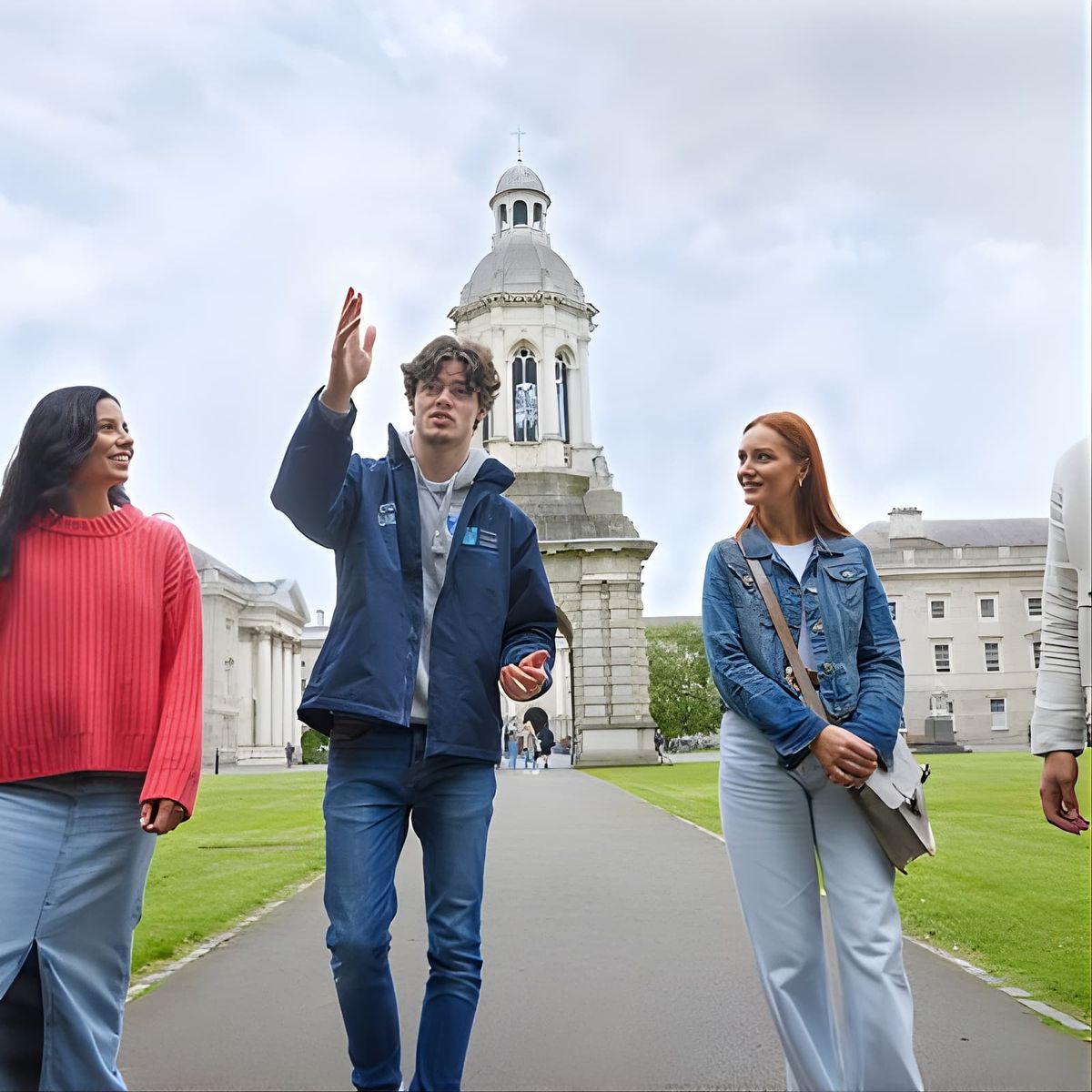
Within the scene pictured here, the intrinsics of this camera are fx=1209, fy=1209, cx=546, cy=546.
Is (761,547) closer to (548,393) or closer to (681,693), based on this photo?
(548,393)

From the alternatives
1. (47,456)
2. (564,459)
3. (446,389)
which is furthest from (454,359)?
(564,459)

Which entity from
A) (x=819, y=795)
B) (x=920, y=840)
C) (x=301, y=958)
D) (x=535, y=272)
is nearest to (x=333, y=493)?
(x=819, y=795)

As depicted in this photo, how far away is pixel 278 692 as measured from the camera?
78.9m

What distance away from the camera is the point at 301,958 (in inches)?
267

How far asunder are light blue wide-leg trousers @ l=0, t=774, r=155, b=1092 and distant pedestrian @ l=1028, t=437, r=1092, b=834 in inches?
101

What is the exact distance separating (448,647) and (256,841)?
11.6m

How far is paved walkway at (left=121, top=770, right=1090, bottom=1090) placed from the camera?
4434mm

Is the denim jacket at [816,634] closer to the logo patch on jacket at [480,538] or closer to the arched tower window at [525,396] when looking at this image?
the logo patch on jacket at [480,538]

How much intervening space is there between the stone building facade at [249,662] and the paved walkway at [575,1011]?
5362 cm

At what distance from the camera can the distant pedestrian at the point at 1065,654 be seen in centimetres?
333

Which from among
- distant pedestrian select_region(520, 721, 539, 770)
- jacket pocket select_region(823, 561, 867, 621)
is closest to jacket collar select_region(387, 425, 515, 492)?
jacket pocket select_region(823, 561, 867, 621)

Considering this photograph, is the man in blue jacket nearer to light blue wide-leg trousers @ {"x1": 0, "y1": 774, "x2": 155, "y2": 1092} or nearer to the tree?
light blue wide-leg trousers @ {"x1": 0, "y1": 774, "x2": 155, "y2": 1092}

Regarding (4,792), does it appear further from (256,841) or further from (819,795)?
(256,841)

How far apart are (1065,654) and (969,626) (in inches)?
2704
